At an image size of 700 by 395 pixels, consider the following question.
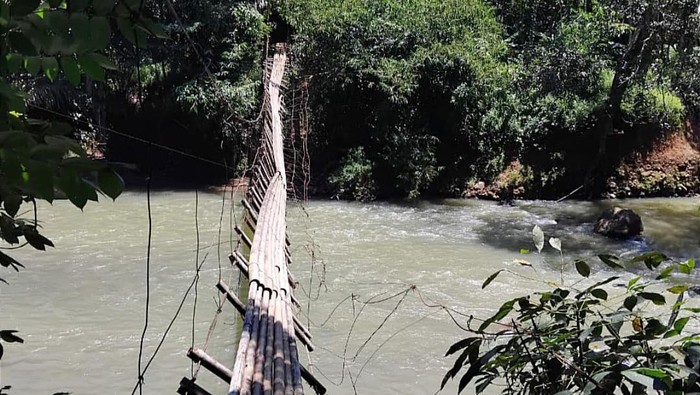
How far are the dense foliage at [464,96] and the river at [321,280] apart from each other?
2.33ft

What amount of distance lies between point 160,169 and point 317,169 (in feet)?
8.75

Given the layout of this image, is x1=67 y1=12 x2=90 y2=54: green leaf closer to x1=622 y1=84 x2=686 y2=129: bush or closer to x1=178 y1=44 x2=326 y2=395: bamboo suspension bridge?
x1=178 y1=44 x2=326 y2=395: bamboo suspension bridge

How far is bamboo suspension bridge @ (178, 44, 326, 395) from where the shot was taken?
1.79 m

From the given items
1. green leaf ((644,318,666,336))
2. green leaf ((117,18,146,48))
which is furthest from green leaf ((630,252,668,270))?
green leaf ((117,18,146,48))

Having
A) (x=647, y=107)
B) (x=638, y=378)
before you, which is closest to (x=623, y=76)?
(x=647, y=107)

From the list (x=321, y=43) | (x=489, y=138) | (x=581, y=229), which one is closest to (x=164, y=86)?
(x=321, y=43)

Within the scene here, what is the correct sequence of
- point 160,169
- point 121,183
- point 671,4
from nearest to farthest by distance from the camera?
1. point 121,183
2. point 671,4
3. point 160,169

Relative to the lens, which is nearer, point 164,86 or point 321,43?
point 321,43

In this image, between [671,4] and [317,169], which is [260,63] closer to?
[317,169]

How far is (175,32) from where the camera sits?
918 centimetres

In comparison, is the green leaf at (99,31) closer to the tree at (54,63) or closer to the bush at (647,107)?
the tree at (54,63)

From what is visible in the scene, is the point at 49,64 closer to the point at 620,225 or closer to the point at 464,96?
the point at 620,225

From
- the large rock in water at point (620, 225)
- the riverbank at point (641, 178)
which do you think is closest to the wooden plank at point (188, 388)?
the large rock in water at point (620, 225)

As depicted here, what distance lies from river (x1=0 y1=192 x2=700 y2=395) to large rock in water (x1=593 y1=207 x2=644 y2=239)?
145 millimetres
